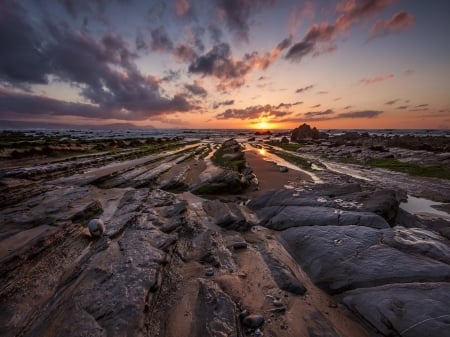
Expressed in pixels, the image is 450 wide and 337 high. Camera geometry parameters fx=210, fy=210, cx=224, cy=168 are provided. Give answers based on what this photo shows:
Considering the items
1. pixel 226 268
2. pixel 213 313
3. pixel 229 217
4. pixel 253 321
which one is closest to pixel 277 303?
pixel 253 321

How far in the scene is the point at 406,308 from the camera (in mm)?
3744

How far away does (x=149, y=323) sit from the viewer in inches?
150

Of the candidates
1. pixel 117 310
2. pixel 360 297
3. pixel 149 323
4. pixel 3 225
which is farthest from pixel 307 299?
pixel 3 225

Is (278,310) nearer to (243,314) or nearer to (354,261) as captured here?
(243,314)

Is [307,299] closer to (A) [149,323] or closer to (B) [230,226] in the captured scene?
(A) [149,323]

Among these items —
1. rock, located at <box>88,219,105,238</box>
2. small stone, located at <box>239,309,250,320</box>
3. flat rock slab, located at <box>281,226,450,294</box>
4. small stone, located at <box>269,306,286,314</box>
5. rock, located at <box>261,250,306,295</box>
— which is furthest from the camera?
rock, located at <box>88,219,105,238</box>

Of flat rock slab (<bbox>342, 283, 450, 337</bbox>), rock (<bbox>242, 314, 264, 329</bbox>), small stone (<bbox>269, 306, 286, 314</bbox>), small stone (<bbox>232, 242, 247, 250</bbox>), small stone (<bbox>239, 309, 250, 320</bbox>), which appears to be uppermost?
flat rock slab (<bbox>342, 283, 450, 337</bbox>)

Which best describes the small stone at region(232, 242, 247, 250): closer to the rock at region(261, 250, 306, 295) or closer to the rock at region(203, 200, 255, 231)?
the rock at region(261, 250, 306, 295)

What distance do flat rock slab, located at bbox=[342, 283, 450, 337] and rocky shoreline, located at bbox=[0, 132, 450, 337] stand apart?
2 cm

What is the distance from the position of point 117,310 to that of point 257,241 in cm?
464

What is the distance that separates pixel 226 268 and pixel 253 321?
70.3 inches

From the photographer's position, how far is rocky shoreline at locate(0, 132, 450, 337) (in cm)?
382

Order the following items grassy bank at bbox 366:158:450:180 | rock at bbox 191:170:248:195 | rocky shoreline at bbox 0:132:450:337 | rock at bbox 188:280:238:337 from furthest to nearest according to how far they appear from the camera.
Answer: grassy bank at bbox 366:158:450:180 → rock at bbox 191:170:248:195 → rocky shoreline at bbox 0:132:450:337 → rock at bbox 188:280:238:337

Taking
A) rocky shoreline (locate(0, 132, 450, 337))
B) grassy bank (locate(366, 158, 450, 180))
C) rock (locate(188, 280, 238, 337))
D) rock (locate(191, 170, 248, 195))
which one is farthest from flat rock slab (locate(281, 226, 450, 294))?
grassy bank (locate(366, 158, 450, 180))
